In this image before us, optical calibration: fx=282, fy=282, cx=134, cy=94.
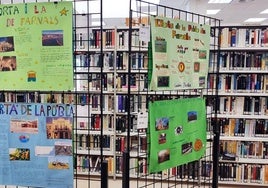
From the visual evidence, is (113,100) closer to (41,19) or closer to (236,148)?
(236,148)

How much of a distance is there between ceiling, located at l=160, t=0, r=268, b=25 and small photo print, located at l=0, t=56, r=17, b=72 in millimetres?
4583

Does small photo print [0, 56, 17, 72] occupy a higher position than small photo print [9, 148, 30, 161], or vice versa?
small photo print [0, 56, 17, 72]

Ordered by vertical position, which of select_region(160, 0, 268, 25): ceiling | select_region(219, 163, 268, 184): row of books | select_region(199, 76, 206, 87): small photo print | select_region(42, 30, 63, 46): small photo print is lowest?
select_region(219, 163, 268, 184): row of books

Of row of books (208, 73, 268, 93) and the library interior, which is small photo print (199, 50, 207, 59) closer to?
the library interior

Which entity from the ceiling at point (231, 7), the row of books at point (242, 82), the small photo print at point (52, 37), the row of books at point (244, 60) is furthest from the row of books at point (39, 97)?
the ceiling at point (231, 7)

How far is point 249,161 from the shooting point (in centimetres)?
366

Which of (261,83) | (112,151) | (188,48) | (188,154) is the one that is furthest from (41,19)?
(261,83)

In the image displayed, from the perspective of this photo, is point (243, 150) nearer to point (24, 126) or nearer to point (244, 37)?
point (244, 37)

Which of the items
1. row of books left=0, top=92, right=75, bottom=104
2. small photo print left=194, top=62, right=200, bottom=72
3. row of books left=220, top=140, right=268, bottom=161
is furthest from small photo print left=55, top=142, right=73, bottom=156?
row of books left=220, top=140, right=268, bottom=161

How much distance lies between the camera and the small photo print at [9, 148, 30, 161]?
57.0 inches

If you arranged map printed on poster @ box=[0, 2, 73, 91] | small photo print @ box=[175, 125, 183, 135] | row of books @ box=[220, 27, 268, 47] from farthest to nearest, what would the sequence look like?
1. row of books @ box=[220, 27, 268, 47]
2. small photo print @ box=[175, 125, 183, 135]
3. map printed on poster @ box=[0, 2, 73, 91]

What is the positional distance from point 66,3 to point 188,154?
1147 mm

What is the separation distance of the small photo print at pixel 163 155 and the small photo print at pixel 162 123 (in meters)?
0.14

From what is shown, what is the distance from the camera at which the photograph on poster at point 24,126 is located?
143 centimetres
